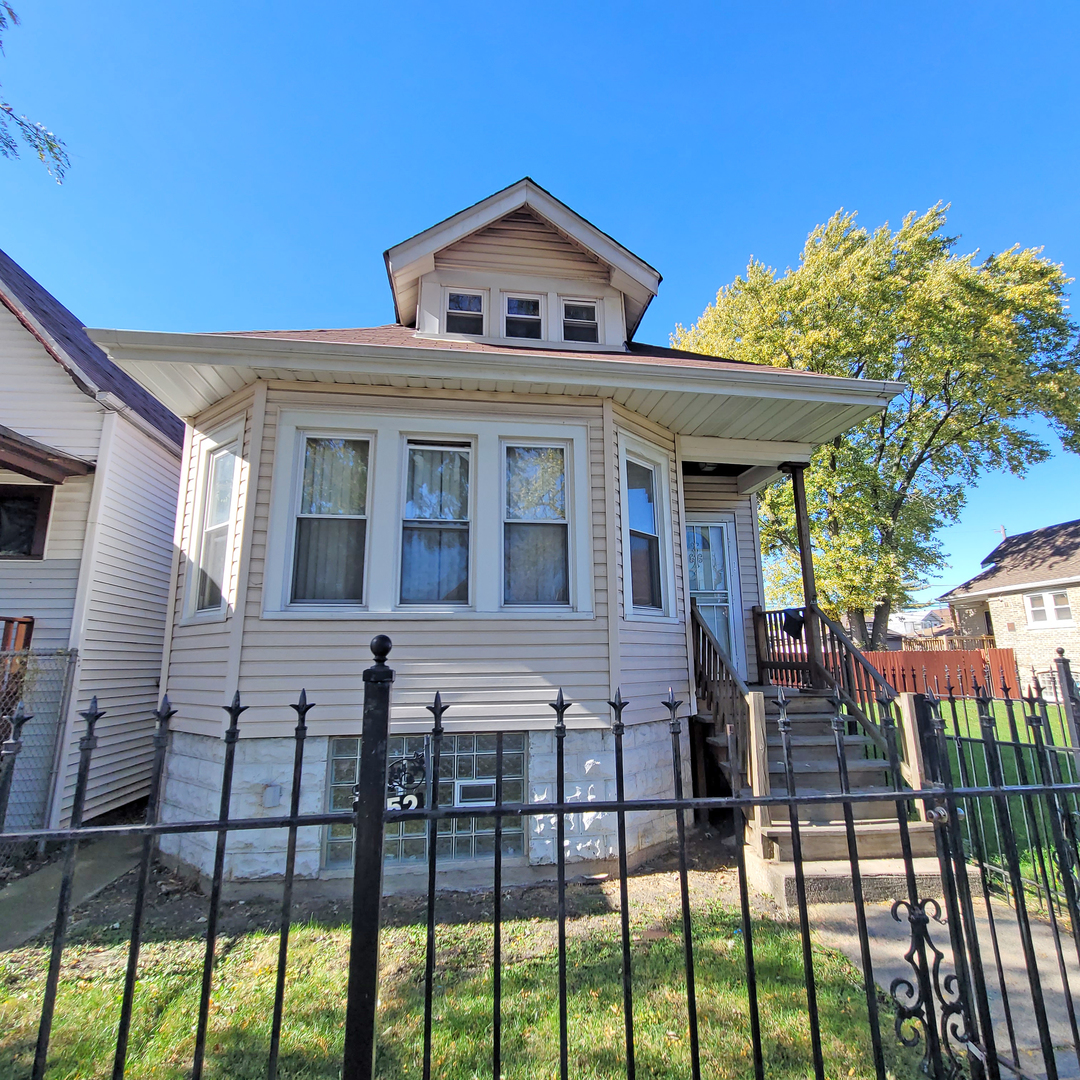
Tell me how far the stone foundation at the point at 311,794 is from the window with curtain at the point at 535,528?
4.50 ft

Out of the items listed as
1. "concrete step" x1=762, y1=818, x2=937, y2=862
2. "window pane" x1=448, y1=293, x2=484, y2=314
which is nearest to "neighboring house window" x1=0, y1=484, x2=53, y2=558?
"window pane" x1=448, y1=293, x2=484, y2=314

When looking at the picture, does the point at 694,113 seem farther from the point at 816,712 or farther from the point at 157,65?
the point at 816,712

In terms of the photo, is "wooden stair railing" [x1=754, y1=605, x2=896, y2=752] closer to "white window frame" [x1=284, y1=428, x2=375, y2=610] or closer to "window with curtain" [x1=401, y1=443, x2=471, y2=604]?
"window with curtain" [x1=401, y1=443, x2=471, y2=604]

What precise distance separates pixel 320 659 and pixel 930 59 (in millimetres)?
12438

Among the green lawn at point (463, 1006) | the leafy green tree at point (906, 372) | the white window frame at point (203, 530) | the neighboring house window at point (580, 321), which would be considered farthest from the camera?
the leafy green tree at point (906, 372)

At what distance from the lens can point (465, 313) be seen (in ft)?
21.4

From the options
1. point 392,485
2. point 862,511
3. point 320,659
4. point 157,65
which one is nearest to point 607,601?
point 392,485

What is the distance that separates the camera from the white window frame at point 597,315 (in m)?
6.62

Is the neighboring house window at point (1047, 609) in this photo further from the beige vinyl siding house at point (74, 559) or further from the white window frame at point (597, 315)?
the beige vinyl siding house at point (74, 559)

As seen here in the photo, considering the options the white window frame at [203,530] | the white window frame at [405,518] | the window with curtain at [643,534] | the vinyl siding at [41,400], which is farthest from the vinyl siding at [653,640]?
the vinyl siding at [41,400]

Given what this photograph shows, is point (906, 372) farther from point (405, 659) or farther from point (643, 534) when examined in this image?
point (405, 659)

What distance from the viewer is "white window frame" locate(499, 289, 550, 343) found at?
6.50m

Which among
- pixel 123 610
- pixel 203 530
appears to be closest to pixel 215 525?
pixel 203 530

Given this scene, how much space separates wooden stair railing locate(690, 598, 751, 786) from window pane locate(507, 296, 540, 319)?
4.05 meters
